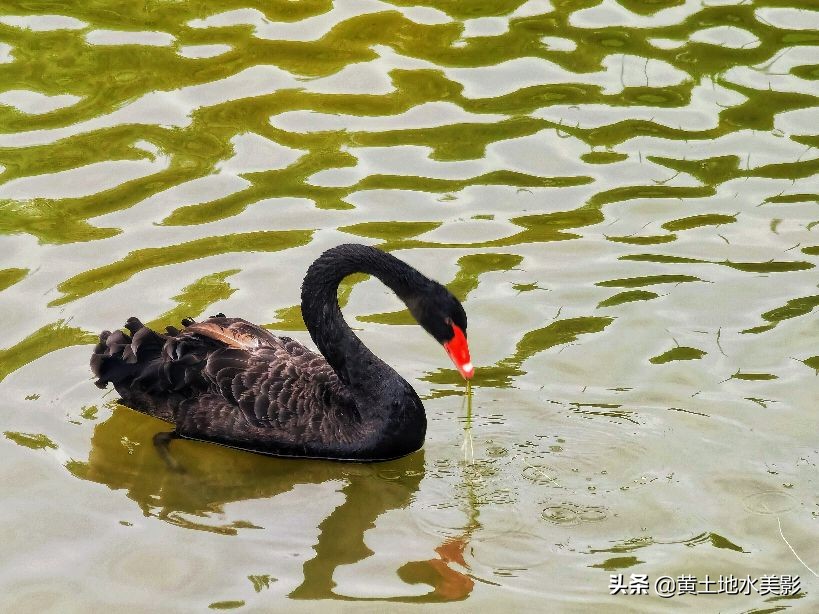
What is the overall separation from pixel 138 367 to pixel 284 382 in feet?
2.42

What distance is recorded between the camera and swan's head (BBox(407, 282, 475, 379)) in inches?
268

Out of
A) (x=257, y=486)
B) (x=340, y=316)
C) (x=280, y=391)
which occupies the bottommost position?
(x=257, y=486)

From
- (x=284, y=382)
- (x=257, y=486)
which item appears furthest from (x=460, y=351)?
(x=257, y=486)

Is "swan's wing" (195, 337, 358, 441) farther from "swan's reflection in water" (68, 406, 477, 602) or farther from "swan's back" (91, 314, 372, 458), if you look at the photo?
"swan's reflection in water" (68, 406, 477, 602)

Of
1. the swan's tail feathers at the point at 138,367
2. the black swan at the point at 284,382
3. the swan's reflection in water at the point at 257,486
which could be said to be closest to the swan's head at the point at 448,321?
the black swan at the point at 284,382

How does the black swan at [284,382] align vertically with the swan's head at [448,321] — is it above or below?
below

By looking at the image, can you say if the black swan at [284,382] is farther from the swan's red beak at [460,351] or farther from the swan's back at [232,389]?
the swan's red beak at [460,351]

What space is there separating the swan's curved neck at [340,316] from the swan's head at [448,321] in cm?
26

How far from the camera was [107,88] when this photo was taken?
10.6m

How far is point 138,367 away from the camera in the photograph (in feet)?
23.9

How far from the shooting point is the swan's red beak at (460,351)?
6812 millimetres

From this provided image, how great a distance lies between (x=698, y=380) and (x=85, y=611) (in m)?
3.28

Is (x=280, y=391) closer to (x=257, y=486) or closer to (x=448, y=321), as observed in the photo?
(x=257, y=486)

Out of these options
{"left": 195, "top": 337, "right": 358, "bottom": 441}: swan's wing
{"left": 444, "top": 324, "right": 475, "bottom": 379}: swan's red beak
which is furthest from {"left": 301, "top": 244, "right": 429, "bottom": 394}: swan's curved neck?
{"left": 444, "top": 324, "right": 475, "bottom": 379}: swan's red beak
